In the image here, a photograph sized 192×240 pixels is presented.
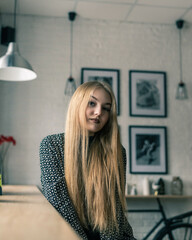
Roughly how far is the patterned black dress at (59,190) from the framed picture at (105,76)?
2.13 m

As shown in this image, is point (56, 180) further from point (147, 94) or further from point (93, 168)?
point (147, 94)

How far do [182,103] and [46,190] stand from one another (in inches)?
107

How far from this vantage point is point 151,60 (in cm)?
384

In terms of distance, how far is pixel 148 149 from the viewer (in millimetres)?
3691

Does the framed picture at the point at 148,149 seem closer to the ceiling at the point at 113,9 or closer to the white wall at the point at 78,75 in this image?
the white wall at the point at 78,75

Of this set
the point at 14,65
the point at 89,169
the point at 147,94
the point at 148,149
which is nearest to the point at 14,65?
the point at 14,65

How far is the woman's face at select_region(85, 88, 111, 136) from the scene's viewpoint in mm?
1578

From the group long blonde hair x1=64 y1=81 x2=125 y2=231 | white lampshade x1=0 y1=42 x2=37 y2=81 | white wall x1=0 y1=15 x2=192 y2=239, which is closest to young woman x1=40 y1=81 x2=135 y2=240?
long blonde hair x1=64 y1=81 x2=125 y2=231

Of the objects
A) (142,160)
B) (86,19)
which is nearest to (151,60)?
(86,19)

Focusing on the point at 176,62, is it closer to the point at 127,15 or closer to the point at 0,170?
the point at 127,15

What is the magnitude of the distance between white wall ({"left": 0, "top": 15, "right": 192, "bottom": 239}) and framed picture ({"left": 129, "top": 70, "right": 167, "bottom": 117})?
0.23ft

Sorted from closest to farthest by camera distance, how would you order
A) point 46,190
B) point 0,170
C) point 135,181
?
point 46,190 < point 0,170 < point 135,181

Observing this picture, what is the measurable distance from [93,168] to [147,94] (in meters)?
2.37

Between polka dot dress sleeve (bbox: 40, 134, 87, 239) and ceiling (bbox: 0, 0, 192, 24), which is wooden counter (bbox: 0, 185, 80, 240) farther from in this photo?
ceiling (bbox: 0, 0, 192, 24)
